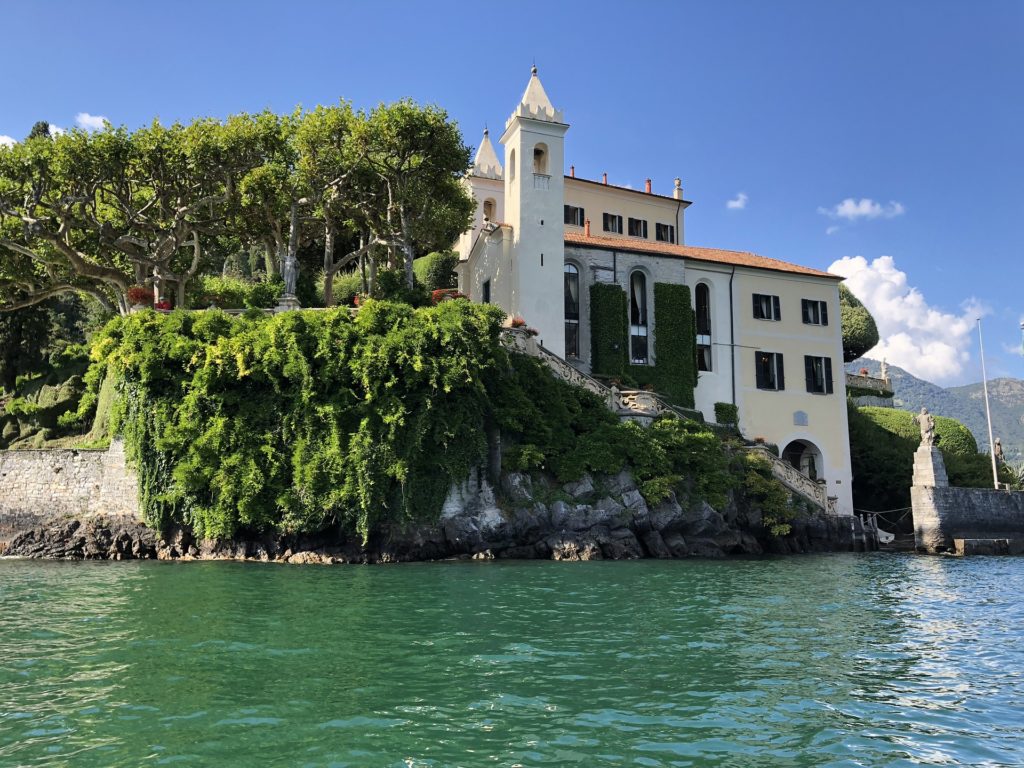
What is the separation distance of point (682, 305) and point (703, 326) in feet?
7.19

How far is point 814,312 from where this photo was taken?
44.2 meters

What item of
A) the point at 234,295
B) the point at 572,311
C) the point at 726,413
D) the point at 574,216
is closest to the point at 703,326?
the point at 726,413

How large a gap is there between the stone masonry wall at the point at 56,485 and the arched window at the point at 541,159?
2300 cm

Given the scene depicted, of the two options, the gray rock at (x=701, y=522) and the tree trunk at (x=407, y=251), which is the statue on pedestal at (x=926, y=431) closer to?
the gray rock at (x=701, y=522)

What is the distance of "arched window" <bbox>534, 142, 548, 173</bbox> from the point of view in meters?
38.1

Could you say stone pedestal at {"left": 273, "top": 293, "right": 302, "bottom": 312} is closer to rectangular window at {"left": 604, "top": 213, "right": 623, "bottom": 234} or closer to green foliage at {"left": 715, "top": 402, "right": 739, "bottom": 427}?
green foliage at {"left": 715, "top": 402, "right": 739, "bottom": 427}

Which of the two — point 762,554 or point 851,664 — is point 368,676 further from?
A: point 762,554

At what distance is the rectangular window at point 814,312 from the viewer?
1730 inches

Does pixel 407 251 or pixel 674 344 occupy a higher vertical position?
pixel 407 251

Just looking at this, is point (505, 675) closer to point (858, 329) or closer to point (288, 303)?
point (288, 303)

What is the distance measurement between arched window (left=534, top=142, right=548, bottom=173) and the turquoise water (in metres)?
24.5

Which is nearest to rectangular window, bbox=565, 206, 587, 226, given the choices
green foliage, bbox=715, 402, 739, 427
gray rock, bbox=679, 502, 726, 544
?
green foliage, bbox=715, 402, 739, 427

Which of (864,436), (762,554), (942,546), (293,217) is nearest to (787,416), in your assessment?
(864,436)

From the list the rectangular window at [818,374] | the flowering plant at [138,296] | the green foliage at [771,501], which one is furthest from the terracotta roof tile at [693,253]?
the flowering plant at [138,296]
